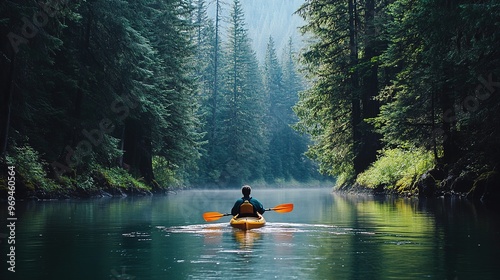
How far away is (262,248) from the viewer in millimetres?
11477

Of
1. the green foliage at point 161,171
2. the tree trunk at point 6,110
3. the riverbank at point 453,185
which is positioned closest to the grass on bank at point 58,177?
the tree trunk at point 6,110

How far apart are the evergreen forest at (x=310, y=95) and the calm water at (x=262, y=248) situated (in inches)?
266

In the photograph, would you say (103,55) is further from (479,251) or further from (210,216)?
(479,251)

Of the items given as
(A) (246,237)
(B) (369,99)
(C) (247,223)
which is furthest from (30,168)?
(B) (369,99)

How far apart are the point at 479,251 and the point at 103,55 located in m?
24.7

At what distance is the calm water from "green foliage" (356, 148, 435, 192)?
40.2 feet

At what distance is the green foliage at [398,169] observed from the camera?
30.5 meters

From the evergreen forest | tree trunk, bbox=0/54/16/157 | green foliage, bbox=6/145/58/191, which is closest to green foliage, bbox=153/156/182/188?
the evergreen forest

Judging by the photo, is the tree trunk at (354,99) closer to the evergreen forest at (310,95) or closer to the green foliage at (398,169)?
the evergreen forest at (310,95)

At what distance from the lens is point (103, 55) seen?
3200cm

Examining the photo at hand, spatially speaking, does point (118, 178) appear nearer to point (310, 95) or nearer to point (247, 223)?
point (310, 95)

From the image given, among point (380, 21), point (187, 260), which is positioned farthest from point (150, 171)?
point (187, 260)

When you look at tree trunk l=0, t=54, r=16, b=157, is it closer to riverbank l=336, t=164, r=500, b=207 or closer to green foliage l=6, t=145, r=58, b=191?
green foliage l=6, t=145, r=58, b=191

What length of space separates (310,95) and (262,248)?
29564 millimetres
